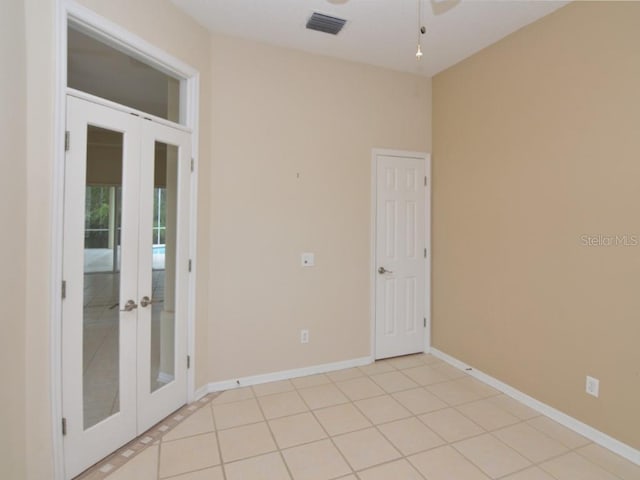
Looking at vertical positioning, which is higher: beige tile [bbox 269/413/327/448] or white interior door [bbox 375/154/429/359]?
white interior door [bbox 375/154/429/359]

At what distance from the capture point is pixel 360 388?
3.18 metres

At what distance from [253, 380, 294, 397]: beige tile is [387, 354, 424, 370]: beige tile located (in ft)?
3.92

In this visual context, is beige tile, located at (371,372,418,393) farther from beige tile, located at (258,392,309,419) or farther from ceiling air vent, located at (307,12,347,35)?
ceiling air vent, located at (307,12,347,35)

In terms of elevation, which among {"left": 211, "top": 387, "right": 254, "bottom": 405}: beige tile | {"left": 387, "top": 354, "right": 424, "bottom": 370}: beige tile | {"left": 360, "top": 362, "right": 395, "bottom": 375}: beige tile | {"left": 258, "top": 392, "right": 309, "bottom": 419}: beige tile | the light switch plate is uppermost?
the light switch plate

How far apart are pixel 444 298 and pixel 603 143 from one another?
205 cm

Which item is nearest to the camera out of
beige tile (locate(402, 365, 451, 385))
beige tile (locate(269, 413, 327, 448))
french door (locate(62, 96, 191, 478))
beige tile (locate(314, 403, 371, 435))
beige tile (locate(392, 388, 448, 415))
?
french door (locate(62, 96, 191, 478))

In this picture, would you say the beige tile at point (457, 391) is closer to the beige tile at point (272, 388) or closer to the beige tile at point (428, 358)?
the beige tile at point (428, 358)

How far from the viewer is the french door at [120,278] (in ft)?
6.56

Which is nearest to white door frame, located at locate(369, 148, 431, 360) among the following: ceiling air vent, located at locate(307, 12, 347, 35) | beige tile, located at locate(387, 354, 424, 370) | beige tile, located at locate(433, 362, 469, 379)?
beige tile, located at locate(387, 354, 424, 370)

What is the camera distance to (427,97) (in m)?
3.95

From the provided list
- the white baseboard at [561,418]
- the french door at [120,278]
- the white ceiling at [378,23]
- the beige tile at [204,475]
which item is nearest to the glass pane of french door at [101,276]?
the french door at [120,278]

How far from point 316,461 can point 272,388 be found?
106cm

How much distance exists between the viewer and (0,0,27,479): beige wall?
62.0 inches

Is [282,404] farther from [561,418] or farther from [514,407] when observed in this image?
[561,418]
